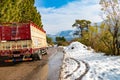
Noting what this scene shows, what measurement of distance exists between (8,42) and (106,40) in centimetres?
1137

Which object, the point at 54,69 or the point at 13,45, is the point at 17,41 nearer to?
the point at 13,45

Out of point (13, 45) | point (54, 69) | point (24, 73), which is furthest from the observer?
point (13, 45)

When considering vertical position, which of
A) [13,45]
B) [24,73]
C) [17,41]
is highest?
[17,41]

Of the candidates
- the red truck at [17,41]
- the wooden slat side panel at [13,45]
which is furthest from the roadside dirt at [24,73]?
the wooden slat side panel at [13,45]

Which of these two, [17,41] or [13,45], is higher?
[17,41]

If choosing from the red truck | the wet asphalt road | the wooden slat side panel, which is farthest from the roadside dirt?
the wooden slat side panel

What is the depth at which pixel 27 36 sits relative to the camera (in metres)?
20.2

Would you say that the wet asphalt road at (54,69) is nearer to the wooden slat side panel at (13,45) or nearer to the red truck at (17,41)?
the red truck at (17,41)

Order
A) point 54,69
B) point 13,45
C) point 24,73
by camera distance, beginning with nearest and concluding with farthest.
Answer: point 24,73
point 54,69
point 13,45

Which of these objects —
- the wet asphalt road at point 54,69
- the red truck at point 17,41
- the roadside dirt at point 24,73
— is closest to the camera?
the roadside dirt at point 24,73

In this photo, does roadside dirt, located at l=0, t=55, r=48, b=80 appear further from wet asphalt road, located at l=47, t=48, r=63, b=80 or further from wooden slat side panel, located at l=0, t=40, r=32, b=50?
wooden slat side panel, located at l=0, t=40, r=32, b=50

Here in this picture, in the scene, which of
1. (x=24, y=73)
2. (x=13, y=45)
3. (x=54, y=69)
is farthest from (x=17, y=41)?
(x=24, y=73)

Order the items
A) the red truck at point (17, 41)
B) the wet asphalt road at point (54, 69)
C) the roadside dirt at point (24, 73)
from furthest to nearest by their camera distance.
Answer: the red truck at point (17, 41), the wet asphalt road at point (54, 69), the roadside dirt at point (24, 73)

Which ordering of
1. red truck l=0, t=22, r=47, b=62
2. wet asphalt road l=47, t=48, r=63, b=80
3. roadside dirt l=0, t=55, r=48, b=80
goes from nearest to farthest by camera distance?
roadside dirt l=0, t=55, r=48, b=80
wet asphalt road l=47, t=48, r=63, b=80
red truck l=0, t=22, r=47, b=62
